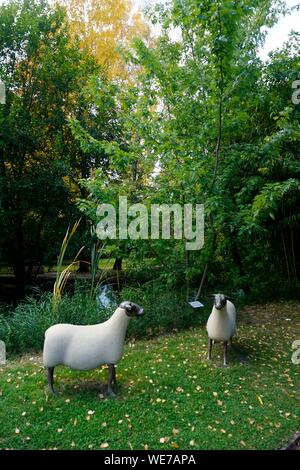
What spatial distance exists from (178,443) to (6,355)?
97.0 inches

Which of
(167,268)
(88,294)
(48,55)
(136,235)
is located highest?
(48,55)

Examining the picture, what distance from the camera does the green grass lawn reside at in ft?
→ 8.36

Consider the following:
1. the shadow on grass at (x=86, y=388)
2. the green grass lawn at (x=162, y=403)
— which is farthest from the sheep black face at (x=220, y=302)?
the shadow on grass at (x=86, y=388)

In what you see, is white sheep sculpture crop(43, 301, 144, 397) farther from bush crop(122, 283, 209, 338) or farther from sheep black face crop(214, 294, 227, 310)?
bush crop(122, 283, 209, 338)

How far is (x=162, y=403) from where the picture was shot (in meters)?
3.00

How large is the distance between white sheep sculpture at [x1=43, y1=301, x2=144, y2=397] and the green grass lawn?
251 millimetres

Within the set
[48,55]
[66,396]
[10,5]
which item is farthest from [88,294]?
[10,5]

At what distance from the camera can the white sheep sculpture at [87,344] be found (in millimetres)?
2975

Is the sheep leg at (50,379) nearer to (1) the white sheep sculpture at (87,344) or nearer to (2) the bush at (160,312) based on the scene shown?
(1) the white sheep sculpture at (87,344)

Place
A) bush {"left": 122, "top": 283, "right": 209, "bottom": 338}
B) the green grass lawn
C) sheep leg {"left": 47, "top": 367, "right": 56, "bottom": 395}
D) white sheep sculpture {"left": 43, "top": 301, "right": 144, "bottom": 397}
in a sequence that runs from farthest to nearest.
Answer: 1. bush {"left": 122, "top": 283, "right": 209, "bottom": 338}
2. sheep leg {"left": 47, "top": 367, "right": 56, "bottom": 395}
3. white sheep sculpture {"left": 43, "top": 301, "right": 144, "bottom": 397}
4. the green grass lawn

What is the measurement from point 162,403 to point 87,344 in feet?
2.69

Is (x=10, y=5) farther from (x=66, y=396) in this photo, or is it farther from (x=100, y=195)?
(x=66, y=396)

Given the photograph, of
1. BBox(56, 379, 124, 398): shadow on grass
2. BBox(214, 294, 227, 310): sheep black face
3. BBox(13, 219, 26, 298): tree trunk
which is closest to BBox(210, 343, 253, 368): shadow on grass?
BBox(214, 294, 227, 310): sheep black face

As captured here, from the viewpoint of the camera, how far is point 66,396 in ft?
10.1
